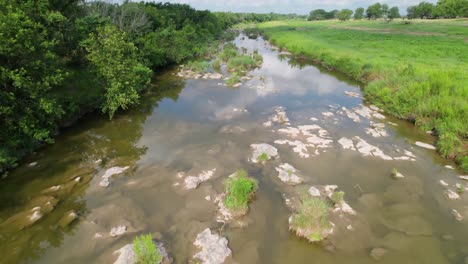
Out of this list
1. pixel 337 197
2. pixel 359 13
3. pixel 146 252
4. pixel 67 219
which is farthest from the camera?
pixel 359 13

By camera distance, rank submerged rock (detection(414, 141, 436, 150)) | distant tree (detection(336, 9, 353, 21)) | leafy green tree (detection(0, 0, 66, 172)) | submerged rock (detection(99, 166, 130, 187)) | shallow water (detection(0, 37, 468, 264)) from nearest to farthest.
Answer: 1. shallow water (detection(0, 37, 468, 264))
2. leafy green tree (detection(0, 0, 66, 172))
3. submerged rock (detection(99, 166, 130, 187))
4. submerged rock (detection(414, 141, 436, 150))
5. distant tree (detection(336, 9, 353, 21))

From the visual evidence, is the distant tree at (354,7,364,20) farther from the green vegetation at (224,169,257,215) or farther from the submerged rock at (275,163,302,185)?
→ the green vegetation at (224,169,257,215)

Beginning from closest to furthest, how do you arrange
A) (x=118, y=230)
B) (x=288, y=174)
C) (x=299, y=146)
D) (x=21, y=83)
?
(x=118, y=230)
(x=21, y=83)
(x=288, y=174)
(x=299, y=146)

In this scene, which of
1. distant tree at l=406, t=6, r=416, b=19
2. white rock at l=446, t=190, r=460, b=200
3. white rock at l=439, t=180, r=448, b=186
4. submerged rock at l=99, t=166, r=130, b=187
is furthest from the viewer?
distant tree at l=406, t=6, r=416, b=19

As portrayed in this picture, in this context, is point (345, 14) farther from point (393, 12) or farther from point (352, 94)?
point (352, 94)

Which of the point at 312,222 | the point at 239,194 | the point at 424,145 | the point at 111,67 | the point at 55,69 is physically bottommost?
the point at 424,145

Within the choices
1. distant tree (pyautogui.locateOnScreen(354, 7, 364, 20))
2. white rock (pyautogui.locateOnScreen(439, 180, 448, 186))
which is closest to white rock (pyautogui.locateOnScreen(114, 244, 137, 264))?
white rock (pyautogui.locateOnScreen(439, 180, 448, 186))

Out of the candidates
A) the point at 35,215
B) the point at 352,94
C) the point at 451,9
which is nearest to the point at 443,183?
the point at 352,94
